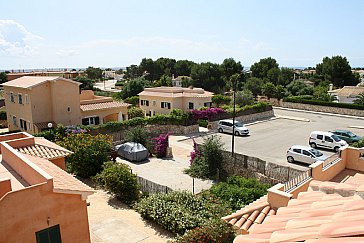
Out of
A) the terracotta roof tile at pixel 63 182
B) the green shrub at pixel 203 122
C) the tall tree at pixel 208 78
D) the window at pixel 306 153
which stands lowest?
the window at pixel 306 153

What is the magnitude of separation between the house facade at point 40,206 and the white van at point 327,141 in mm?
21922

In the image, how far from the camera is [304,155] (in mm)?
22266

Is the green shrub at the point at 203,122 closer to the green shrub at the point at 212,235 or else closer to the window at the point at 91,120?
the window at the point at 91,120

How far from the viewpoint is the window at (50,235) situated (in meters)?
9.85

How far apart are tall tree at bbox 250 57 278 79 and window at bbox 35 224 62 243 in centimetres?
7835

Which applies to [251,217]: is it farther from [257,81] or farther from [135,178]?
[257,81]

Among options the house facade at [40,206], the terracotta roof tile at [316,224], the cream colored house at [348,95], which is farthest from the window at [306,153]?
the cream colored house at [348,95]

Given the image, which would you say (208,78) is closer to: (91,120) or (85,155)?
(91,120)

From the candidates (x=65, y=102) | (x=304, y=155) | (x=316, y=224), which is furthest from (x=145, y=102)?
(x=316, y=224)

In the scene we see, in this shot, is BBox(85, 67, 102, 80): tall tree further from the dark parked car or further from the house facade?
the house facade

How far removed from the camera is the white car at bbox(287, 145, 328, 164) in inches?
861

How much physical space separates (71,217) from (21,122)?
24008mm

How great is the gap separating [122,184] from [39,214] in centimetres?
704

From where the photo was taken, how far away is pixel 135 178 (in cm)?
1730
